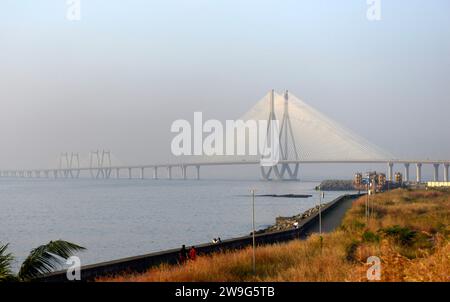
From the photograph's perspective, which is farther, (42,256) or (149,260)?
(149,260)

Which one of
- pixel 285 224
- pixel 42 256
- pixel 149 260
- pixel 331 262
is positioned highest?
pixel 42 256

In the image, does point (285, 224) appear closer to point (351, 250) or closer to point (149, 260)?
point (149, 260)

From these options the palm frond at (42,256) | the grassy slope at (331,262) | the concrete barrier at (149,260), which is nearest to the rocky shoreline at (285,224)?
the concrete barrier at (149,260)

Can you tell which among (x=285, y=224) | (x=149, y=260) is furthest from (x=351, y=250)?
(x=285, y=224)

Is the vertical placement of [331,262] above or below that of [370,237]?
above

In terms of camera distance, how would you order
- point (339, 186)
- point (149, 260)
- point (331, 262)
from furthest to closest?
point (339, 186) → point (149, 260) → point (331, 262)

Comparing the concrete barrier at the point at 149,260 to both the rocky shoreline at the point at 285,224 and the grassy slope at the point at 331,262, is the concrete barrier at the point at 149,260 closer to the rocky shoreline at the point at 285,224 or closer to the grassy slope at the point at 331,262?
the grassy slope at the point at 331,262

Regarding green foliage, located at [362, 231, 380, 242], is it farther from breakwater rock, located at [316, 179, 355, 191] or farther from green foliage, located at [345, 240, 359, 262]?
breakwater rock, located at [316, 179, 355, 191]

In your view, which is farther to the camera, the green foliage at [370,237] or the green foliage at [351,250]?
the green foliage at [370,237]

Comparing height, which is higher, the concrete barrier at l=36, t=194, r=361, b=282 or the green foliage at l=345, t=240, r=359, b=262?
the green foliage at l=345, t=240, r=359, b=262

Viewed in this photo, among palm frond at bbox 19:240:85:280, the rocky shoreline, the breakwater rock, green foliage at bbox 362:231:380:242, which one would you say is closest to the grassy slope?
green foliage at bbox 362:231:380:242
